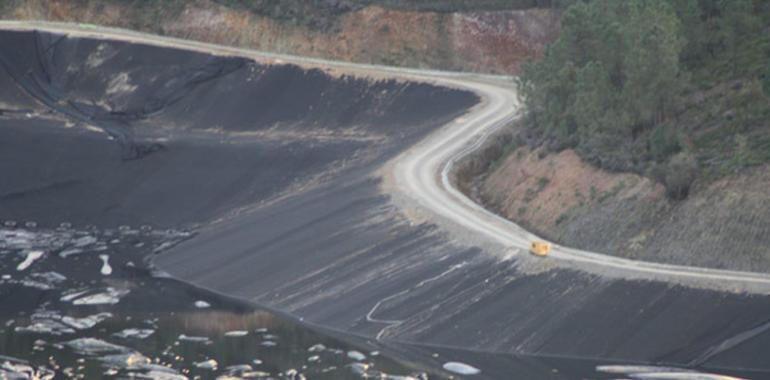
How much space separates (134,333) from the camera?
176ft

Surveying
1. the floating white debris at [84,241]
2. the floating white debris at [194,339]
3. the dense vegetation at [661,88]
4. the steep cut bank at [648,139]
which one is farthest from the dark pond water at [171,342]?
the dense vegetation at [661,88]

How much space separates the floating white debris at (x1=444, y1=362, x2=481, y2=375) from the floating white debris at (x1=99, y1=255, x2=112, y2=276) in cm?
2114

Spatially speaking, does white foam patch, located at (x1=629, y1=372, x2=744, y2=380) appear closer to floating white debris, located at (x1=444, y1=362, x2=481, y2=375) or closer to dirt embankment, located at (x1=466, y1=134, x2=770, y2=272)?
floating white debris, located at (x1=444, y1=362, x2=481, y2=375)

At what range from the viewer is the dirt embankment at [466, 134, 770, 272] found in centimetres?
5291

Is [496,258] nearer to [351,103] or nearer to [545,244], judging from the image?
[545,244]

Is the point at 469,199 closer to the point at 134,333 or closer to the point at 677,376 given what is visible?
the point at 134,333

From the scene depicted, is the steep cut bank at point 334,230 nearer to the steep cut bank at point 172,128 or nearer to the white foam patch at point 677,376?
the steep cut bank at point 172,128

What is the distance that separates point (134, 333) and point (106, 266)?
14420mm

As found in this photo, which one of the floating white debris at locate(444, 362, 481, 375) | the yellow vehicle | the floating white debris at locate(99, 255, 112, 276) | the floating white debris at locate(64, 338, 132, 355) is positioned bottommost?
the floating white debris at locate(444, 362, 481, 375)

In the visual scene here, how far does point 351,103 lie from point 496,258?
28470mm

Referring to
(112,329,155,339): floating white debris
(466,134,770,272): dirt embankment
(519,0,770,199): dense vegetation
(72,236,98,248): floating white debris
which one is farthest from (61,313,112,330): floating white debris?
(519,0,770,199): dense vegetation

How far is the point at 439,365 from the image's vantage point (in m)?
49.7

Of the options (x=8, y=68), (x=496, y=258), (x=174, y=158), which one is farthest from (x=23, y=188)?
(x=496, y=258)

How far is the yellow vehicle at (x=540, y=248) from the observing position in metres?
55.5
